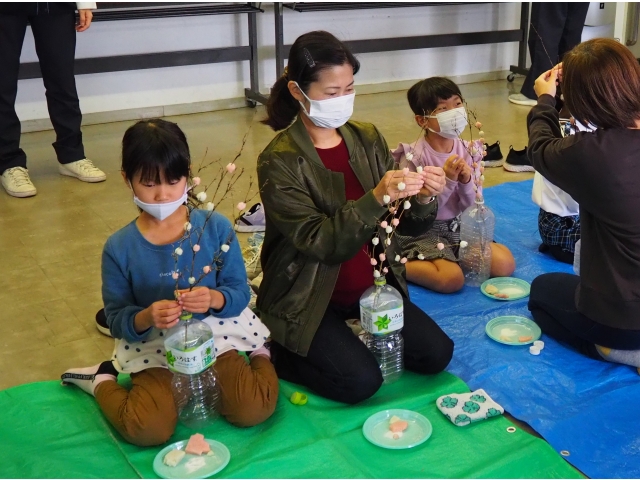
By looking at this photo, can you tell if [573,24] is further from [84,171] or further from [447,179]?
[84,171]

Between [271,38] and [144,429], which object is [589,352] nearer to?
[144,429]

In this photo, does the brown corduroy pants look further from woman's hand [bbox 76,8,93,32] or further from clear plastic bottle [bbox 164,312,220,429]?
woman's hand [bbox 76,8,93,32]

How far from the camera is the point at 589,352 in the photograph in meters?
2.41

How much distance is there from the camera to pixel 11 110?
4004 millimetres

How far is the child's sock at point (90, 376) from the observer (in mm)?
2235

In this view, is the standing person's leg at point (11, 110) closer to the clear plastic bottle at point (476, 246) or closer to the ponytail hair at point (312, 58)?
the ponytail hair at point (312, 58)

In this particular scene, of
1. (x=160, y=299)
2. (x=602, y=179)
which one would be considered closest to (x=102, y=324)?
(x=160, y=299)

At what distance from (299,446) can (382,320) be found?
416 mm

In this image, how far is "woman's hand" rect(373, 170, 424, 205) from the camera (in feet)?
6.44

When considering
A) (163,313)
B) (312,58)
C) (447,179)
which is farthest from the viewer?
(447,179)

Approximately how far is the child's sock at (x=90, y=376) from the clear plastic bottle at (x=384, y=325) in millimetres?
751

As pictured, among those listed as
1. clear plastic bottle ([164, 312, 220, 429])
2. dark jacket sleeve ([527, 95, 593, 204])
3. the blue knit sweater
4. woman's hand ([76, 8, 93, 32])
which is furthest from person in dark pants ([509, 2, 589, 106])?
clear plastic bottle ([164, 312, 220, 429])

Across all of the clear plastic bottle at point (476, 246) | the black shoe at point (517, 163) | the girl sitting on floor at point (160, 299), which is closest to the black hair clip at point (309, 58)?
the girl sitting on floor at point (160, 299)

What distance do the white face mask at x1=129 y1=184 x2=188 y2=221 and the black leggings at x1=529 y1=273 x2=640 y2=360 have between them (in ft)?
4.04
